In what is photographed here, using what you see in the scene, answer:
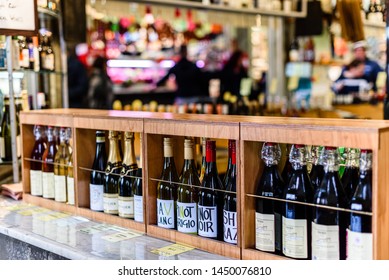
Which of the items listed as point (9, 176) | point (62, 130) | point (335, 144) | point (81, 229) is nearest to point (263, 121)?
point (335, 144)

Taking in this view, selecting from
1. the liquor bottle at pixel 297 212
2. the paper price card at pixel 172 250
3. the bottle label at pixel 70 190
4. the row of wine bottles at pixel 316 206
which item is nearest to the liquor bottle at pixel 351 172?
the row of wine bottles at pixel 316 206

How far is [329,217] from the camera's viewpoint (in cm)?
150

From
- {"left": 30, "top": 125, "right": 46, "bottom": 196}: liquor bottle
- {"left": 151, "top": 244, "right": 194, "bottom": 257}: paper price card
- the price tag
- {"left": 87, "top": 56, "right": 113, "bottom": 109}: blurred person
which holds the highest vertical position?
{"left": 87, "top": 56, "right": 113, "bottom": 109}: blurred person

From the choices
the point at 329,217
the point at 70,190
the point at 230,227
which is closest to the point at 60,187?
the point at 70,190

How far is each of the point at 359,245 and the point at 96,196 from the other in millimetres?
1089

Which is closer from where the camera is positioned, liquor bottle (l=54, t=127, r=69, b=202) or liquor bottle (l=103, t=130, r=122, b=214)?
liquor bottle (l=103, t=130, r=122, b=214)

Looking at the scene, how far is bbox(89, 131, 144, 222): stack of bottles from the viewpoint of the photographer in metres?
2.04

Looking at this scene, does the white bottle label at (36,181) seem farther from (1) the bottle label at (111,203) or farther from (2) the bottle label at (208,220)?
(2) the bottle label at (208,220)

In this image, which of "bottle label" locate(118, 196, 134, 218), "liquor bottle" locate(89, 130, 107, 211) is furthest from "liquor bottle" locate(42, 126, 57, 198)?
"bottle label" locate(118, 196, 134, 218)

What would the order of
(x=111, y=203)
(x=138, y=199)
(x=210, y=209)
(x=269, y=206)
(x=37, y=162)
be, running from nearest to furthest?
1. (x=269, y=206)
2. (x=210, y=209)
3. (x=138, y=199)
4. (x=111, y=203)
5. (x=37, y=162)

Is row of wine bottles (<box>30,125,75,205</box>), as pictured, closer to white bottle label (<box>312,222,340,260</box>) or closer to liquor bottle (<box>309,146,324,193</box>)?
liquor bottle (<box>309,146,324,193</box>)

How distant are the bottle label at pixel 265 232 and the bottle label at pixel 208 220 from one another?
17 centimetres

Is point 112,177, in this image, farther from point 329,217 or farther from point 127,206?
point 329,217

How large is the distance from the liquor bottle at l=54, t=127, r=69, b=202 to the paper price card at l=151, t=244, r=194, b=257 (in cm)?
70
